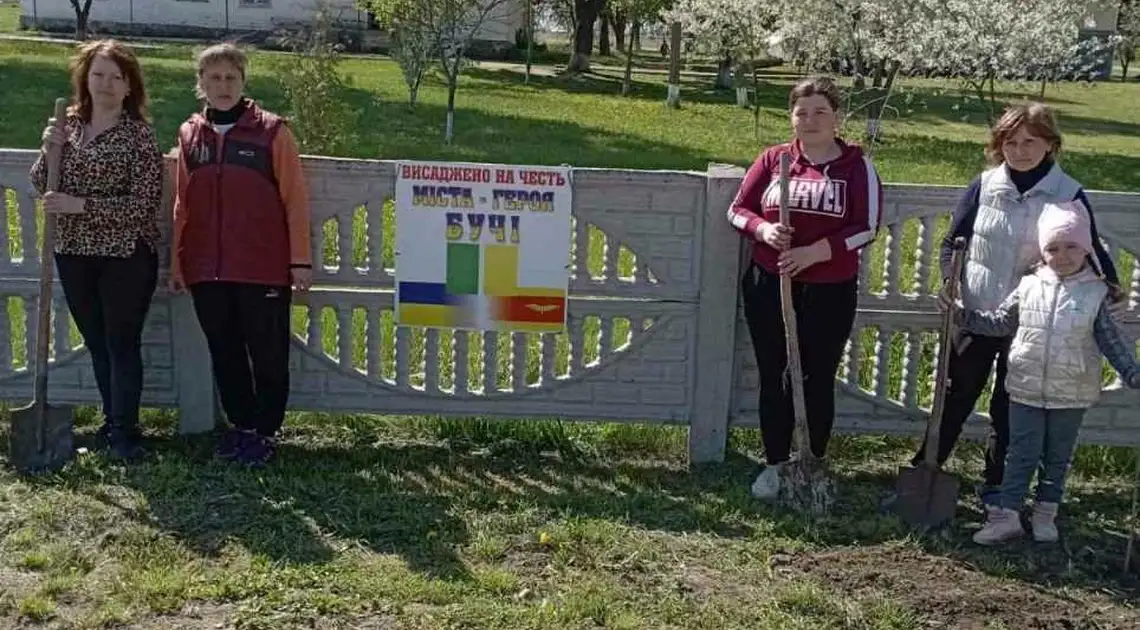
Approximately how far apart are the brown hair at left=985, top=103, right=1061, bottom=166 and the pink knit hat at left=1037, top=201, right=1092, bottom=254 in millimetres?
263

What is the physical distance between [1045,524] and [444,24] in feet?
48.9

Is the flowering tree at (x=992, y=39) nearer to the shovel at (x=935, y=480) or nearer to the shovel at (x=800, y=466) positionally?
the shovel at (x=935, y=480)

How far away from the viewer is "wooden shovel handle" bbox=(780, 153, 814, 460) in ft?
15.4

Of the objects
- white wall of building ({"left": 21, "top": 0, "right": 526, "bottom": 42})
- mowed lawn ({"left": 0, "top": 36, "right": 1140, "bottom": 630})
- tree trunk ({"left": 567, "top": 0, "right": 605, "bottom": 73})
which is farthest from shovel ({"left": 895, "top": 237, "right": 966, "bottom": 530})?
white wall of building ({"left": 21, "top": 0, "right": 526, "bottom": 42})

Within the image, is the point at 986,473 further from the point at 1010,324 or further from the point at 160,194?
the point at 160,194

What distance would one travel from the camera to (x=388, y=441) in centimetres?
575

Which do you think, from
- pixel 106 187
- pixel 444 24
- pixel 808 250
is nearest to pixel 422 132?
pixel 444 24

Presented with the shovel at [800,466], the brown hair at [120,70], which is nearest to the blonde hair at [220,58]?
the brown hair at [120,70]

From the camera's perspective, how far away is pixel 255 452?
207 inches

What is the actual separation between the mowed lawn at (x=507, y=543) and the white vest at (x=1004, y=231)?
0.97 meters

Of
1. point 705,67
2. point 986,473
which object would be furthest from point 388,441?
point 705,67

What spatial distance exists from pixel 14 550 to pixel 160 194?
155 cm

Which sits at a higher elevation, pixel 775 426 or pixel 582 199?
pixel 582 199

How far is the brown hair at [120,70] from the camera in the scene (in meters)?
5.00
